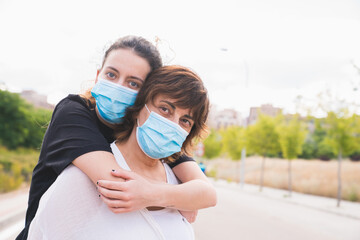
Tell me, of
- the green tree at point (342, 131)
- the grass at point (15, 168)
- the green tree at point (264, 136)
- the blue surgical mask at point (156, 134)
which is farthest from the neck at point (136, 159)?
the green tree at point (264, 136)

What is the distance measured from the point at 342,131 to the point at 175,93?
13027 mm

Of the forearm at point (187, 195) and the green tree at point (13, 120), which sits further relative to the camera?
the green tree at point (13, 120)

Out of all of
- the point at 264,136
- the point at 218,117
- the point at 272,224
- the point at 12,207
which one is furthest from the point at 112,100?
the point at 264,136

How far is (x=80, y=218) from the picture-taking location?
1.30m

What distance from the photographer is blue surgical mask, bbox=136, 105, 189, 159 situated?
1.62 metres

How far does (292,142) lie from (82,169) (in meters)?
16.8

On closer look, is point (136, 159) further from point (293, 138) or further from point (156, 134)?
point (293, 138)

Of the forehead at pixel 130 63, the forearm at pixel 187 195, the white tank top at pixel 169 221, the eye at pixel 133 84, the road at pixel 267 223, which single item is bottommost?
the road at pixel 267 223

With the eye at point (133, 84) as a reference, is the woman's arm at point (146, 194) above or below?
below

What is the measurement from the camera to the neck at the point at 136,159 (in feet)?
5.31

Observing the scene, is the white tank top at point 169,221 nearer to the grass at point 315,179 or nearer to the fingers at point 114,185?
the fingers at point 114,185

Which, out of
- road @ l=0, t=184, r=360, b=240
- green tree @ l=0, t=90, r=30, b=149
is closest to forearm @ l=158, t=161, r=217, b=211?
road @ l=0, t=184, r=360, b=240

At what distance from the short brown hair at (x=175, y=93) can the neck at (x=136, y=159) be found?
0.05m

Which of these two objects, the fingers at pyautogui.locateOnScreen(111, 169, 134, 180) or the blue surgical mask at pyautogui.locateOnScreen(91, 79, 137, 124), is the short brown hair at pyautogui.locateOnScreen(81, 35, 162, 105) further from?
the fingers at pyautogui.locateOnScreen(111, 169, 134, 180)
